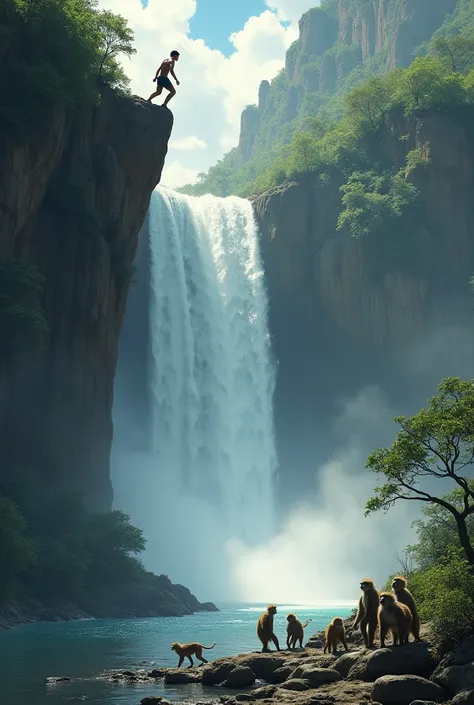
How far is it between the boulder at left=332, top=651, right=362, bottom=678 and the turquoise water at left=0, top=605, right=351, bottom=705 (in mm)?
2794

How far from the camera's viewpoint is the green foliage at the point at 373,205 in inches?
3625

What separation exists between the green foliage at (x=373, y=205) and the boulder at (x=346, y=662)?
72069 mm

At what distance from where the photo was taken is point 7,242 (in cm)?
5209

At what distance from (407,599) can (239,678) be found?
4598 mm

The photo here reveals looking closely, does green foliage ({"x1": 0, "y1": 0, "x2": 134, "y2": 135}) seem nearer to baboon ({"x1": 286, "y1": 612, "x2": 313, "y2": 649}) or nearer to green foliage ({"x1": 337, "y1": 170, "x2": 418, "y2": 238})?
baboon ({"x1": 286, "y1": 612, "x2": 313, "y2": 649})

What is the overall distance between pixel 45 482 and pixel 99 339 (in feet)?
33.7

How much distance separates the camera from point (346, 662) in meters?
22.0

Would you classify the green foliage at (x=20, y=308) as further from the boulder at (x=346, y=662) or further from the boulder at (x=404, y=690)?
the boulder at (x=404, y=690)

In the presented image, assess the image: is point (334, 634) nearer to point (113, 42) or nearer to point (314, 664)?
point (314, 664)

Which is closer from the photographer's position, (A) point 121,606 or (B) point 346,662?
(B) point 346,662

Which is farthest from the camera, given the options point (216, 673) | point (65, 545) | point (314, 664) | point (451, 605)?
point (65, 545)

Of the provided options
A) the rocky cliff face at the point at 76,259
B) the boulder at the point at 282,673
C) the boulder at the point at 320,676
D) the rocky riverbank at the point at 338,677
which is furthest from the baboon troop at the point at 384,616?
the rocky cliff face at the point at 76,259

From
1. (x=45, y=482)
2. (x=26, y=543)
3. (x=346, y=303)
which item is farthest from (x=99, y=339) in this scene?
(x=346, y=303)

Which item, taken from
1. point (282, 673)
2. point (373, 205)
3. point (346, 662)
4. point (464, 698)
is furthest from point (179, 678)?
point (373, 205)
